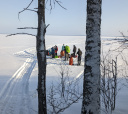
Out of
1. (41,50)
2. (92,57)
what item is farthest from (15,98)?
(92,57)

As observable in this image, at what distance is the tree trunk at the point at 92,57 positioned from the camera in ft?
8.31

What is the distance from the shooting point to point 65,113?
584 centimetres

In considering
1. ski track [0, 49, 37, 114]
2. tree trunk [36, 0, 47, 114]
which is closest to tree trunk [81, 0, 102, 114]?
tree trunk [36, 0, 47, 114]

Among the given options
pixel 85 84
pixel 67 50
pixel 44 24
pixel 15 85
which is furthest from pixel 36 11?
pixel 67 50

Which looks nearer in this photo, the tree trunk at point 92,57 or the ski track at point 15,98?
the tree trunk at point 92,57

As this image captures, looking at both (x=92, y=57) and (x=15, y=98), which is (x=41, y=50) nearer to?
(x=92, y=57)

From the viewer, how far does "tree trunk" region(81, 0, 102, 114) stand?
253cm

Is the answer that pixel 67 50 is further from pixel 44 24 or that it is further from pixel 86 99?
pixel 86 99

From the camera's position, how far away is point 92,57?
8.39 feet

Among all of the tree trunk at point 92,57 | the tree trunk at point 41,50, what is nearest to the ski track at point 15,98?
the tree trunk at point 41,50

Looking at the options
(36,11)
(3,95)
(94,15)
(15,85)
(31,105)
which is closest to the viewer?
(94,15)

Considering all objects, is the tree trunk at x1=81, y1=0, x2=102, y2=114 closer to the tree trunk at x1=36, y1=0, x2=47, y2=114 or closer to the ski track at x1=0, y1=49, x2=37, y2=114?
the tree trunk at x1=36, y1=0, x2=47, y2=114

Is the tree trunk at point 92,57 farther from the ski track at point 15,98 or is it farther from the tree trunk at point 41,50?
the ski track at point 15,98

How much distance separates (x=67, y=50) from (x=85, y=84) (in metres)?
13.9
